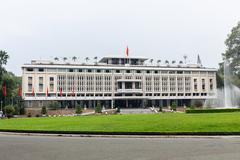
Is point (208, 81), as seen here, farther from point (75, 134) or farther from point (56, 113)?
point (75, 134)

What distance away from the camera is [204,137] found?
62.4 ft

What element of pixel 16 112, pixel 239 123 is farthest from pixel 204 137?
pixel 16 112

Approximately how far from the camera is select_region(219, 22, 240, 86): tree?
271 feet

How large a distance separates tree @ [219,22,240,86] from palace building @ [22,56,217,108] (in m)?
31.9

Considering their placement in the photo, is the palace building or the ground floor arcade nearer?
the palace building

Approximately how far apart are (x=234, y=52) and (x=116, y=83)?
41.4 metres

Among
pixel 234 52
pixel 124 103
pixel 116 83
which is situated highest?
pixel 234 52

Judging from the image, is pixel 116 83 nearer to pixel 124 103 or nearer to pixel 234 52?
pixel 124 103

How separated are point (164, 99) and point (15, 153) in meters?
103

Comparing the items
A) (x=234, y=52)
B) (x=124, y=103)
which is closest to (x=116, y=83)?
(x=124, y=103)

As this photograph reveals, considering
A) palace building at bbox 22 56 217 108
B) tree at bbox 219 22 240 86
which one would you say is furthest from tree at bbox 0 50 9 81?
tree at bbox 219 22 240 86

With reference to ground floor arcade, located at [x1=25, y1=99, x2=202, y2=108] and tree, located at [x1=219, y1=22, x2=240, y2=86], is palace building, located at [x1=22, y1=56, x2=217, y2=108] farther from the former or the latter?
tree, located at [x1=219, y1=22, x2=240, y2=86]

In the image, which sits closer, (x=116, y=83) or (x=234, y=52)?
(x=234, y=52)

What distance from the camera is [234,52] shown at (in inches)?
3285
